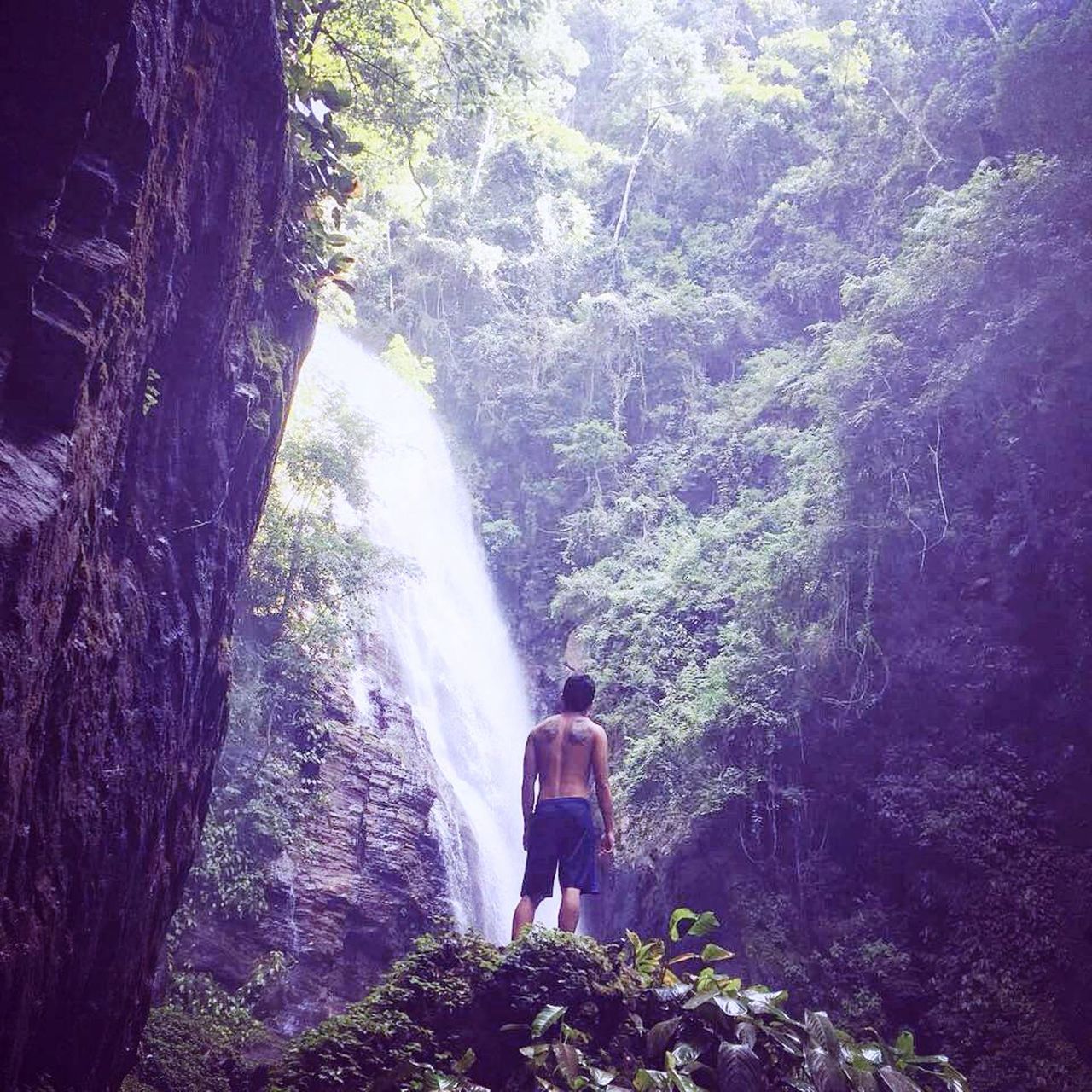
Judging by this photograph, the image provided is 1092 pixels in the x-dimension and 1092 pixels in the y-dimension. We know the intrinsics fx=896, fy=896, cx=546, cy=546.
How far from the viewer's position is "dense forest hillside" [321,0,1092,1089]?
8.65 m

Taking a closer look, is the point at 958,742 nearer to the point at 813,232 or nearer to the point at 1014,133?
the point at 1014,133

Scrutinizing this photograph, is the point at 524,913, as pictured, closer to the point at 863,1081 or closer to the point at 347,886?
the point at 863,1081

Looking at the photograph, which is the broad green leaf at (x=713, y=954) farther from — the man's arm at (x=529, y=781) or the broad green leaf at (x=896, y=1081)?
the man's arm at (x=529, y=781)

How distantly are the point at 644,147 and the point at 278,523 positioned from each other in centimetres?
1642

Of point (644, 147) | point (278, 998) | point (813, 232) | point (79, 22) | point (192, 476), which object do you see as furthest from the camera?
point (644, 147)

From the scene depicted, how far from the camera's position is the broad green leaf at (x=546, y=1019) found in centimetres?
367

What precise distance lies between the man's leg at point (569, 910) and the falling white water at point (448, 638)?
5331 mm

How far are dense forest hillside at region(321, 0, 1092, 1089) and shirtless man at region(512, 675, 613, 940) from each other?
4811mm

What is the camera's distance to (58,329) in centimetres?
279

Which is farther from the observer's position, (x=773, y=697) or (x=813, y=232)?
(x=813, y=232)

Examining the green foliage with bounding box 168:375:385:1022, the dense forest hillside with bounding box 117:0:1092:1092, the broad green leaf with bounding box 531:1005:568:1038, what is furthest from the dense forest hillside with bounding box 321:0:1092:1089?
the broad green leaf with bounding box 531:1005:568:1038

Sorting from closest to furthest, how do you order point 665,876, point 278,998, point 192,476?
1. point 192,476
2. point 278,998
3. point 665,876

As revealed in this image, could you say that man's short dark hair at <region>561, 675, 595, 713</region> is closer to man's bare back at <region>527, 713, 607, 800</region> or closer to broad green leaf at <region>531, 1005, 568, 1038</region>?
man's bare back at <region>527, 713, 607, 800</region>

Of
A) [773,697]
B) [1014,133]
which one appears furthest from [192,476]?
[1014,133]
